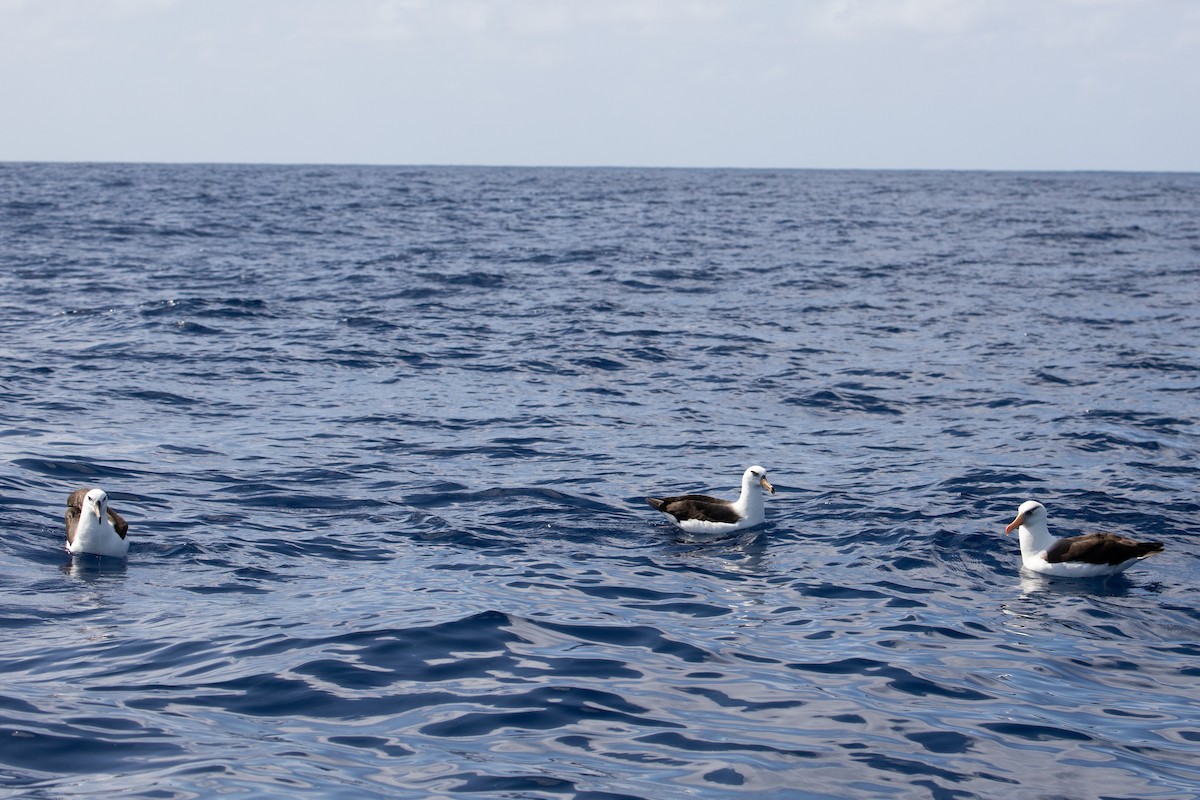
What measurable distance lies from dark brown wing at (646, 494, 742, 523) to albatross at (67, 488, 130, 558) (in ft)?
19.9

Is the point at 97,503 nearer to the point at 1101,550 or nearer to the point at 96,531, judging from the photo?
the point at 96,531

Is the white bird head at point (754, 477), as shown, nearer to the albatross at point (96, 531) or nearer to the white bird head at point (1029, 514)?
the white bird head at point (1029, 514)

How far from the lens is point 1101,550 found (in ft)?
42.6

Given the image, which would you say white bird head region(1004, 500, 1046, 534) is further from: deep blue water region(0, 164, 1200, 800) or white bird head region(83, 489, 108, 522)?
white bird head region(83, 489, 108, 522)

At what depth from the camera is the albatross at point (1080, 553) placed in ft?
42.5

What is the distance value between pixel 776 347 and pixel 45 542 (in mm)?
17733

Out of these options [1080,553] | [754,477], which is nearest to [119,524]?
[754,477]

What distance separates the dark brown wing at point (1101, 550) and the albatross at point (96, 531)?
9.71 metres

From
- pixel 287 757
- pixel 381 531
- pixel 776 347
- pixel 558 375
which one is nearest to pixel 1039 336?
pixel 776 347

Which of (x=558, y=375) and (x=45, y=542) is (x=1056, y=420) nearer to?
(x=558, y=375)

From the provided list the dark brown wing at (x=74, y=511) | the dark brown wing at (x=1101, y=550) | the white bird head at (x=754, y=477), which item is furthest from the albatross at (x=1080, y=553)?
the dark brown wing at (x=74, y=511)

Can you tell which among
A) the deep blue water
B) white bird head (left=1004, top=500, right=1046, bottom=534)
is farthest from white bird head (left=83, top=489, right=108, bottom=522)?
white bird head (left=1004, top=500, right=1046, bottom=534)

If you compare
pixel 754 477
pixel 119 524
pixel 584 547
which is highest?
pixel 754 477

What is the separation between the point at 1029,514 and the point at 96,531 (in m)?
9.80
